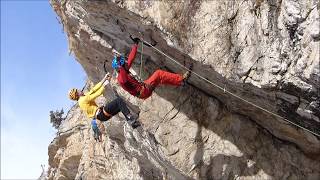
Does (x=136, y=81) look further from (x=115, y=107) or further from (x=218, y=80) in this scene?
(x=218, y=80)

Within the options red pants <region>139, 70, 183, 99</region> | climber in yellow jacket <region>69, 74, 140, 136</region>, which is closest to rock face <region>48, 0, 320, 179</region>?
red pants <region>139, 70, 183, 99</region>

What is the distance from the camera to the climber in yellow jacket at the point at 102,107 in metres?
12.3

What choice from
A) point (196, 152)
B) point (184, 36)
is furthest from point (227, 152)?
point (184, 36)

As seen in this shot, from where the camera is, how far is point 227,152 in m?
13.4

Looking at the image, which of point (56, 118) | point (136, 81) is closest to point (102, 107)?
point (136, 81)

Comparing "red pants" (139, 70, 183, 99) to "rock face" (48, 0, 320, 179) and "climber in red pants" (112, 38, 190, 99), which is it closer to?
"climber in red pants" (112, 38, 190, 99)

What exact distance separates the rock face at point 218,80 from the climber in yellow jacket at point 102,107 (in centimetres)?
135

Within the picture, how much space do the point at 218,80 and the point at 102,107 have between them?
3.25 metres

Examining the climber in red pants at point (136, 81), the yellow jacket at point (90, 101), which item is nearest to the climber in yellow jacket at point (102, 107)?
the yellow jacket at point (90, 101)

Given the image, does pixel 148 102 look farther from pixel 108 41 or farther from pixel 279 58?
pixel 279 58

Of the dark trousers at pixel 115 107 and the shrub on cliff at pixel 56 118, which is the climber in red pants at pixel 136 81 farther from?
Answer: the shrub on cliff at pixel 56 118

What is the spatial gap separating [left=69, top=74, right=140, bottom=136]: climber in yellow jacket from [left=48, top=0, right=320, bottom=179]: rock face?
4.41 feet

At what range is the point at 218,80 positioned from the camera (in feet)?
39.5

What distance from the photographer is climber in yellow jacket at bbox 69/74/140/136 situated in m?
12.3
